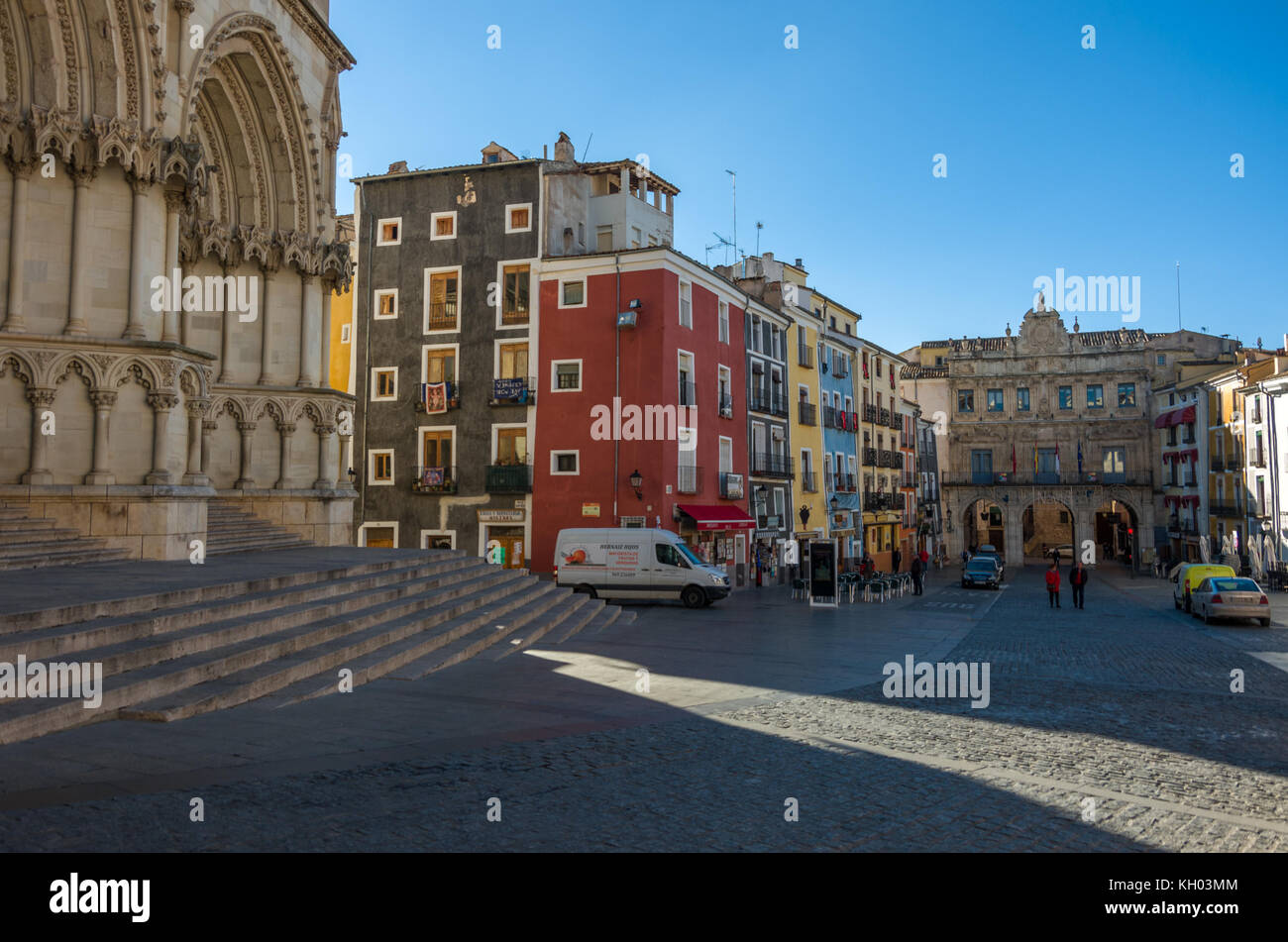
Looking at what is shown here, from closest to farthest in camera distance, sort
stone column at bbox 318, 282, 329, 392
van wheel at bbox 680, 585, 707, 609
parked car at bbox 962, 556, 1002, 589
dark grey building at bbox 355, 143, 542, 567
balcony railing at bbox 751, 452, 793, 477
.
Answer: 1. stone column at bbox 318, 282, 329, 392
2. van wheel at bbox 680, 585, 707, 609
3. dark grey building at bbox 355, 143, 542, 567
4. balcony railing at bbox 751, 452, 793, 477
5. parked car at bbox 962, 556, 1002, 589

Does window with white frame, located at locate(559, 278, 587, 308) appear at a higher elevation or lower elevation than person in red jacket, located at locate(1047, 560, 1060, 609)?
higher

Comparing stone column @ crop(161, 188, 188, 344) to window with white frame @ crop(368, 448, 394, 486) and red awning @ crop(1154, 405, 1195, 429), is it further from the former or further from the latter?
red awning @ crop(1154, 405, 1195, 429)

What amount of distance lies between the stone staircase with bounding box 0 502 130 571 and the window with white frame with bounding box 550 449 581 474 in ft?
65.3

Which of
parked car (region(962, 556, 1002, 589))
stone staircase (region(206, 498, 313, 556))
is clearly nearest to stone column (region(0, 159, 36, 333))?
stone staircase (region(206, 498, 313, 556))

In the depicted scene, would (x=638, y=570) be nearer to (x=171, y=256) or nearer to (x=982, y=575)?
(x=171, y=256)

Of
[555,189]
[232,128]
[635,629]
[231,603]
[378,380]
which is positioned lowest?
[635,629]

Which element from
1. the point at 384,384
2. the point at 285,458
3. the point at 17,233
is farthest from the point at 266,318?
the point at 384,384

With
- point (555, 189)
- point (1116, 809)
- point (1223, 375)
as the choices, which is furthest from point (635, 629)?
point (1223, 375)

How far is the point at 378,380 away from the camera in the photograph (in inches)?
1474

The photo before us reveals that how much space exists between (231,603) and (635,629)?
10.0 metres

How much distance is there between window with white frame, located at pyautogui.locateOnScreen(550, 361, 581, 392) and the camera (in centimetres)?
3422
